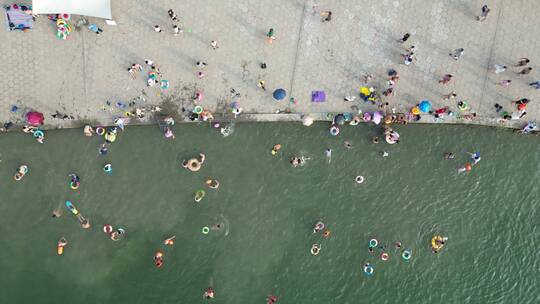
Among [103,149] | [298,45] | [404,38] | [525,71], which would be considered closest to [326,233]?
[298,45]

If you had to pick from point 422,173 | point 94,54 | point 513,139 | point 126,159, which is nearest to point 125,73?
point 94,54

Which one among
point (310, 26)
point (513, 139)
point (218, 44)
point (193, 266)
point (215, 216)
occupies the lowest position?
point (193, 266)

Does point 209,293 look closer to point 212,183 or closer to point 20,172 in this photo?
point 212,183

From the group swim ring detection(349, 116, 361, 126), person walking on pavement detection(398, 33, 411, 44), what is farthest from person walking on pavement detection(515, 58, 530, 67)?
swim ring detection(349, 116, 361, 126)

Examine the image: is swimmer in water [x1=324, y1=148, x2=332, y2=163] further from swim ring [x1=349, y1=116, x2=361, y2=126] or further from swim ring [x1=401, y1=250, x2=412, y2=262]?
Result: swim ring [x1=401, y1=250, x2=412, y2=262]

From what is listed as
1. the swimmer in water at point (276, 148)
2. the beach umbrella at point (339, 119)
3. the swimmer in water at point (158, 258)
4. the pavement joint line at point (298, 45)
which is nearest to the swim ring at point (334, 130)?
the beach umbrella at point (339, 119)

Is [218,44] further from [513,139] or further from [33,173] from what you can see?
[513,139]

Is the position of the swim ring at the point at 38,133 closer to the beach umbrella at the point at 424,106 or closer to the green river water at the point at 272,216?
the green river water at the point at 272,216
